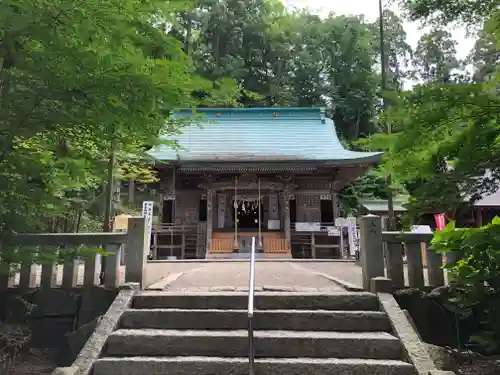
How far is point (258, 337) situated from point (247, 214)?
12.6 meters

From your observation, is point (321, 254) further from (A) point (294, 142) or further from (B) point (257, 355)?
(B) point (257, 355)

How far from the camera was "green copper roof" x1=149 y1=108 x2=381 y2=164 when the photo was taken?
1450 cm

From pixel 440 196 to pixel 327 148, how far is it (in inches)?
522

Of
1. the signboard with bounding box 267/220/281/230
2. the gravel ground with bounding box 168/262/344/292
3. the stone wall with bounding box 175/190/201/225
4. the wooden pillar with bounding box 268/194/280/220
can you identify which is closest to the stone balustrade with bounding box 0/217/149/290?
the gravel ground with bounding box 168/262/344/292

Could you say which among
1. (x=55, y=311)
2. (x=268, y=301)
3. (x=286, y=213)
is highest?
(x=286, y=213)

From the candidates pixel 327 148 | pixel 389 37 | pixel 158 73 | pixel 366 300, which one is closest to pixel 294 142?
pixel 327 148

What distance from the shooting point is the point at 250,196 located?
51.5ft

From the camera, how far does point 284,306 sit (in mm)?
4785

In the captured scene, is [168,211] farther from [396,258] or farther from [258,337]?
[258,337]

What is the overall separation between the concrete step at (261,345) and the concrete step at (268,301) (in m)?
0.59

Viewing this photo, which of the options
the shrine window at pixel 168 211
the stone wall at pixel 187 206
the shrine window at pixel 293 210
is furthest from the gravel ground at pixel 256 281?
the shrine window at pixel 168 211

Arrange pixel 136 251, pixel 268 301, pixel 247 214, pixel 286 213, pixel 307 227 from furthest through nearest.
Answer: pixel 247 214
pixel 286 213
pixel 307 227
pixel 136 251
pixel 268 301

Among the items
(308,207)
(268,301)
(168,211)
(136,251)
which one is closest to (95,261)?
(136,251)

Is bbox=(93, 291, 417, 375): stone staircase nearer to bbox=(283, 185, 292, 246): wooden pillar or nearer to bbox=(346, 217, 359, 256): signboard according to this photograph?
bbox=(346, 217, 359, 256): signboard
